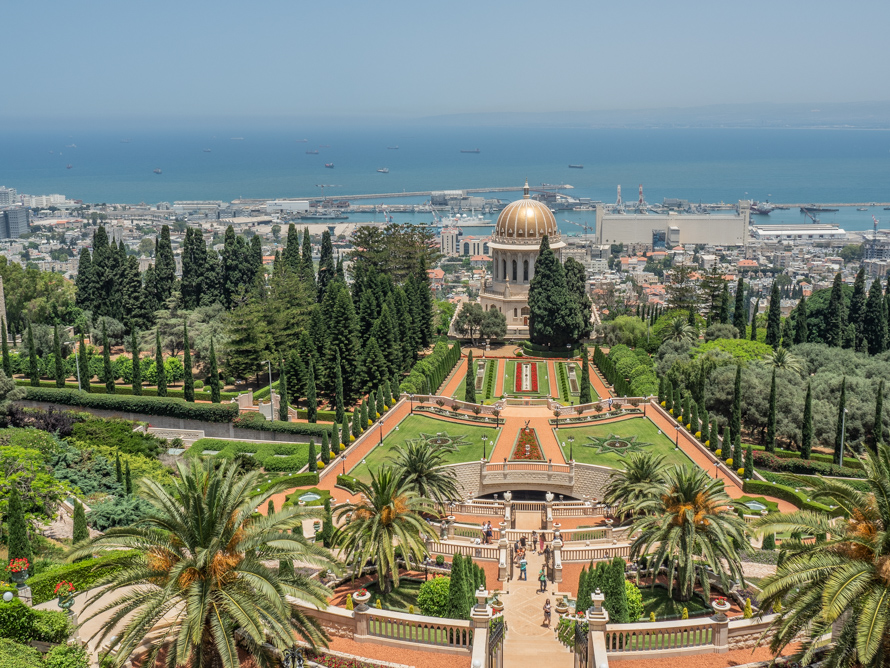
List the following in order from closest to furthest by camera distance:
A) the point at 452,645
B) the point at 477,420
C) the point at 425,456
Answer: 1. the point at 452,645
2. the point at 425,456
3. the point at 477,420

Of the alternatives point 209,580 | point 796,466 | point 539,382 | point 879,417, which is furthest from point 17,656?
point 539,382

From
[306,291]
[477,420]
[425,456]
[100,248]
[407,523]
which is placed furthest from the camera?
[100,248]

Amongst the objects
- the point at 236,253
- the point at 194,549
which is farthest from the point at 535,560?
the point at 236,253

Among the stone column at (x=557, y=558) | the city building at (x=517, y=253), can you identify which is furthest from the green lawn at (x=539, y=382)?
the stone column at (x=557, y=558)

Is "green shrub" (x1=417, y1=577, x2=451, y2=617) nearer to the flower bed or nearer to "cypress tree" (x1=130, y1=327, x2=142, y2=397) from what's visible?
the flower bed

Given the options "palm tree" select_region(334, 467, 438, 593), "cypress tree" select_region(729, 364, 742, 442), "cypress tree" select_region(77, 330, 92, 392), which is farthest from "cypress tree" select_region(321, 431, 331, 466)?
"cypress tree" select_region(729, 364, 742, 442)

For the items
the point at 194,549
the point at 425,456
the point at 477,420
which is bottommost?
the point at 477,420

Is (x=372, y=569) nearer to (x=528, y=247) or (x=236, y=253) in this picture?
(x=236, y=253)
